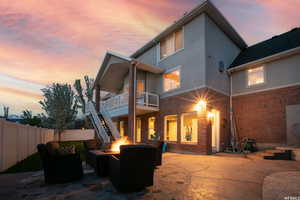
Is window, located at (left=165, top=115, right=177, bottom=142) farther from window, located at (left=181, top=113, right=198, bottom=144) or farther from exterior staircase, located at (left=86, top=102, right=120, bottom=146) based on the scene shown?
exterior staircase, located at (left=86, top=102, right=120, bottom=146)

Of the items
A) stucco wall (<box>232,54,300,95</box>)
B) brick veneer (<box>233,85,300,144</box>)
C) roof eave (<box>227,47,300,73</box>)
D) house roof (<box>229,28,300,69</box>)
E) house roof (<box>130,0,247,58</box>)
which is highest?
house roof (<box>130,0,247,58</box>)

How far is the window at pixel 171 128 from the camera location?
35.6ft

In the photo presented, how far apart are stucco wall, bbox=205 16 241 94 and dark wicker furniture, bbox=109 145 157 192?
7.08 meters

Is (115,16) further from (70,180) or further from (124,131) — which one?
(124,131)

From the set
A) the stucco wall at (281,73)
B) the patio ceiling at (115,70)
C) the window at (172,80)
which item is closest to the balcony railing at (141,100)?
the window at (172,80)

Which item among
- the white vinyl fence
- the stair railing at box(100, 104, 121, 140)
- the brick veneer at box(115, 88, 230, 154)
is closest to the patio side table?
the white vinyl fence

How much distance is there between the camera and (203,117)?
9.00m

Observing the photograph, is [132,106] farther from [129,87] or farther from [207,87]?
[207,87]

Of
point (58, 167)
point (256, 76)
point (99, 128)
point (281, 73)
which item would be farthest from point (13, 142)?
point (281, 73)

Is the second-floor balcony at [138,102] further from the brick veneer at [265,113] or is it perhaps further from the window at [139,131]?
the brick veneer at [265,113]

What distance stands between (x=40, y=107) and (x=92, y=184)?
15.3m

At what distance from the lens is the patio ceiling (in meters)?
10.5

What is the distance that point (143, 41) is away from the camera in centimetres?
1341

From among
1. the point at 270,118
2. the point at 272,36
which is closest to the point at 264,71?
the point at 270,118
